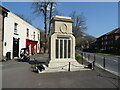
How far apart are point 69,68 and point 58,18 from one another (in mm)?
4897

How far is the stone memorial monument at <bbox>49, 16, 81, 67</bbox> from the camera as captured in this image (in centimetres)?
1022

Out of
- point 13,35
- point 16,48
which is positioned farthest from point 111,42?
point 13,35

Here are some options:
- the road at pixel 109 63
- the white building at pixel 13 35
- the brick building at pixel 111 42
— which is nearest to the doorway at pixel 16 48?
the white building at pixel 13 35

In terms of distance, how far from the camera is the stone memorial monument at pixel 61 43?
33.5 ft

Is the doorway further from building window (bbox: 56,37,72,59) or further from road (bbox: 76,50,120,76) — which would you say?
road (bbox: 76,50,120,76)

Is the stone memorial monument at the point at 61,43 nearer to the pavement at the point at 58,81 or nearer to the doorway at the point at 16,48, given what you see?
the pavement at the point at 58,81

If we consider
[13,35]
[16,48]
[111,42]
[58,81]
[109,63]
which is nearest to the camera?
[58,81]

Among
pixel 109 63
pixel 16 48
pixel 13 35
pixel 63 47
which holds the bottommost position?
pixel 109 63

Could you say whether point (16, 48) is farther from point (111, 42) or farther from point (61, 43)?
point (111, 42)

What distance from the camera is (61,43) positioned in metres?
10.6

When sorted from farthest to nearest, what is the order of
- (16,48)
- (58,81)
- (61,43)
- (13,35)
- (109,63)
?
(16,48) < (13,35) < (109,63) < (61,43) < (58,81)

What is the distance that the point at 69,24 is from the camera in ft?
35.8

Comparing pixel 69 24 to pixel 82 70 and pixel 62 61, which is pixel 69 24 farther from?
pixel 82 70

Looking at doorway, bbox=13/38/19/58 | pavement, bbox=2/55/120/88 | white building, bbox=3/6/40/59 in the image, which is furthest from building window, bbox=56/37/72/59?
doorway, bbox=13/38/19/58
